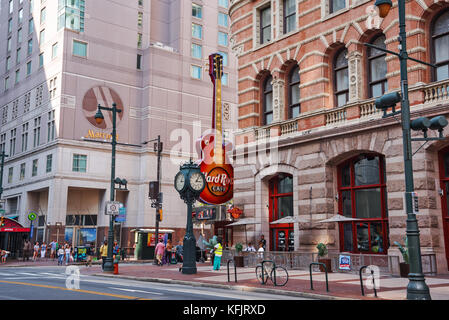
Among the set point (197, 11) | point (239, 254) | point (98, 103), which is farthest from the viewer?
point (197, 11)

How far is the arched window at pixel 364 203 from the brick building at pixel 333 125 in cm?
5

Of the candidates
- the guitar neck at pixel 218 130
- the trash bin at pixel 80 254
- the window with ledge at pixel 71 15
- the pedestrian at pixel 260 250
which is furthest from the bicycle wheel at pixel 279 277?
the window with ledge at pixel 71 15

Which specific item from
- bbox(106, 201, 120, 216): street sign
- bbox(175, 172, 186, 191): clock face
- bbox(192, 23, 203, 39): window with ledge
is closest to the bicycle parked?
bbox(175, 172, 186, 191): clock face

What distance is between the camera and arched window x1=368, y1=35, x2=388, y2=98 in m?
24.6

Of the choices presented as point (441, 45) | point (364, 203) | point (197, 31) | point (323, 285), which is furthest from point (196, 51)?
point (323, 285)

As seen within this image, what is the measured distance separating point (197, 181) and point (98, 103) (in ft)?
123

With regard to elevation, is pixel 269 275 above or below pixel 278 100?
below

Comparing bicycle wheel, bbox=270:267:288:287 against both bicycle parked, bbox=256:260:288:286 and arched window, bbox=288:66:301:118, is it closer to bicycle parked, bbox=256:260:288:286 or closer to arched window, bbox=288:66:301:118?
bicycle parked, bbox=256:260:288:286

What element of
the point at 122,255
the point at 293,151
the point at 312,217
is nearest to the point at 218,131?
the point at 293,151

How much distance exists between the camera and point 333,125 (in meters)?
26.0

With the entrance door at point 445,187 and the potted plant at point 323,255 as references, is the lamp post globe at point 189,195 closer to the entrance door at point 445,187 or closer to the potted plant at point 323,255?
the potted plant at point 323,255

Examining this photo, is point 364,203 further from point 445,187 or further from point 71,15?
point 71,15

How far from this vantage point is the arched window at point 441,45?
22250mm

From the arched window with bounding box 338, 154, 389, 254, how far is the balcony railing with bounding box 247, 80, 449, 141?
209 centimetres
